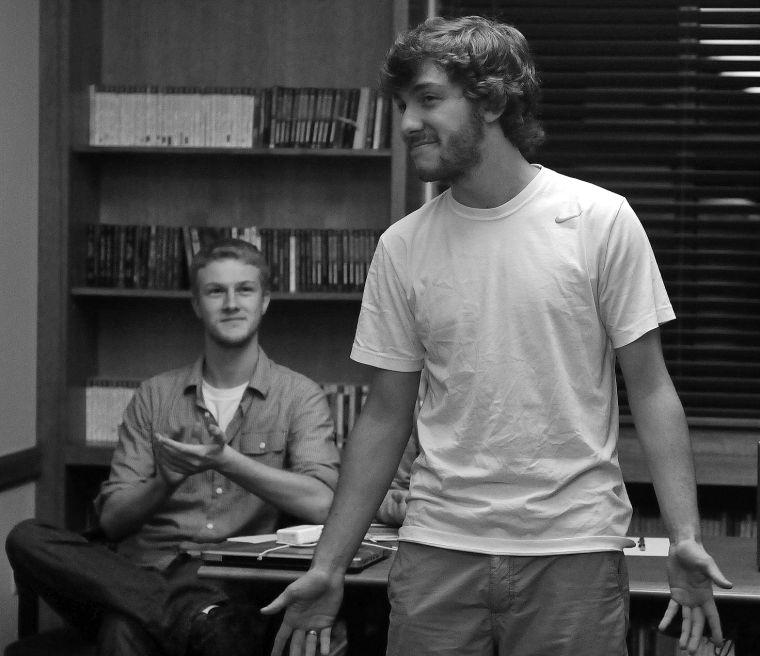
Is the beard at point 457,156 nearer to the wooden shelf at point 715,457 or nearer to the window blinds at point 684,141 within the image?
the wooden shelf at point 715,457

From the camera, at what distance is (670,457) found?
5.10ft

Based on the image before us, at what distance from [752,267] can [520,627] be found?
2323 mm

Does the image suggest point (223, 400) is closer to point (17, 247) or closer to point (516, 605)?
point (17, 247)

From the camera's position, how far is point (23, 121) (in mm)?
3461

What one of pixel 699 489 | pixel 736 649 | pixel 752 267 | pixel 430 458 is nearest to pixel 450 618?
pixel 430 458

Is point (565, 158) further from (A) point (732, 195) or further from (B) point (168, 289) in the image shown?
(B) point (168, 289)

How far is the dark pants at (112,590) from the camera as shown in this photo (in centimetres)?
240

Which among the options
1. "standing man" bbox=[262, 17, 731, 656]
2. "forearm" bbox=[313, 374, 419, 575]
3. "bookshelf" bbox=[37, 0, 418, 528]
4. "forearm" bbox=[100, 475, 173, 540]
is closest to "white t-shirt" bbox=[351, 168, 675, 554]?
"standing man" bbox=[262, 17, 731, 656]

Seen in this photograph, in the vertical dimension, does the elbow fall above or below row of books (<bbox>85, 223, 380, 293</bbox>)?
below

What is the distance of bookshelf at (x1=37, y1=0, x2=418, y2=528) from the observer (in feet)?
12.2

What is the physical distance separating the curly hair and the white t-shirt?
0.13 metres

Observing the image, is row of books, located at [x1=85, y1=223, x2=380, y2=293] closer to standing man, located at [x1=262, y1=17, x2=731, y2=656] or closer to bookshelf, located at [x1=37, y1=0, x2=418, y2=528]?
bookshelf, located at [x1=37, y1=0, x2=418, y2=528]

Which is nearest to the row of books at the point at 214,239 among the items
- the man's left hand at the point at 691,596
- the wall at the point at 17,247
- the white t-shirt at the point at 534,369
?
the wall at the point at 17,247

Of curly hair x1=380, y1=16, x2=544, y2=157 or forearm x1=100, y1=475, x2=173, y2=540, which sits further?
forearm x1=100, y1=475, x2=173, y2=540
